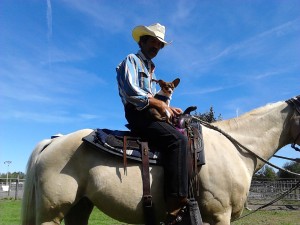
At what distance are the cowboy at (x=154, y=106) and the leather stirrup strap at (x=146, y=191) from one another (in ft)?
0.60

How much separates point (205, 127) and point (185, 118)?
0.47 m

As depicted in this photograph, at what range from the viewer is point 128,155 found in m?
4.23

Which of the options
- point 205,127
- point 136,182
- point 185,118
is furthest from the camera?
point 205,127

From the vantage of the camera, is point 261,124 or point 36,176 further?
point 261,124

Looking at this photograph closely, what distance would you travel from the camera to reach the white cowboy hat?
4.52 metres

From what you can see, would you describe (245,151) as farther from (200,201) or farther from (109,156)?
(109,156)

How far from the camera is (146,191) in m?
4.10

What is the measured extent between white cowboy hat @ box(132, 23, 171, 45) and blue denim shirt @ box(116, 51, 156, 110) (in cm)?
28

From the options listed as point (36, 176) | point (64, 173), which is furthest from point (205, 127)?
point (36, 176)

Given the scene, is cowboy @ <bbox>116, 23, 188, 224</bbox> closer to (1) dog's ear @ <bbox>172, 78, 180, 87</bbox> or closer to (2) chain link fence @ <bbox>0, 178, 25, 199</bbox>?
(1) dog's ear @ <bbox>172, 78, 180, 87</bbox>

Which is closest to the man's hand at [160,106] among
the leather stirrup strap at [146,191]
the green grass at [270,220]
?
the leather stirrup strap at [146,191]

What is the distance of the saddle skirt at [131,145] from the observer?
4227 mm

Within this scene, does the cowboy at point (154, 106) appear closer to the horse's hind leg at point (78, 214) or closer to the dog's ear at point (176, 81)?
the dog's ear at point (176, 81)

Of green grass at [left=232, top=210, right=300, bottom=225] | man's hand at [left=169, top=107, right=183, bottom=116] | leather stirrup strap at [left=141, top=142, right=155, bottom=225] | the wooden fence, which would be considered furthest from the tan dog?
the wooden fence
